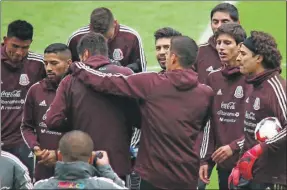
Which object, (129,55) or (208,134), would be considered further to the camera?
(129,55)

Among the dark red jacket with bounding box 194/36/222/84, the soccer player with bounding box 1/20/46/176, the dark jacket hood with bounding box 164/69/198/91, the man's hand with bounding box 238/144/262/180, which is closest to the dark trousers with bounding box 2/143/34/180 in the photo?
the soccer player with bounding box 1/20/46/176

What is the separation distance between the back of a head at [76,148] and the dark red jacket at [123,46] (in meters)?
3.45

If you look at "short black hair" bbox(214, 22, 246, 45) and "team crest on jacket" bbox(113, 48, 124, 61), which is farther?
"team crest on jacket" bbox(113, 48, 124, 61)

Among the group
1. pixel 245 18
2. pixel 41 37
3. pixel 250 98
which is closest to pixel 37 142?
pixel 250 98

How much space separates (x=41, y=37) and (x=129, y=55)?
6.57 metres

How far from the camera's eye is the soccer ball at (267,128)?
8.76m

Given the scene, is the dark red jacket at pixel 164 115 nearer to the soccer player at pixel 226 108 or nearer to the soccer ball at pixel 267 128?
the soccer ball at pixel 267 128

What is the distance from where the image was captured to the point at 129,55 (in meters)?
11.3

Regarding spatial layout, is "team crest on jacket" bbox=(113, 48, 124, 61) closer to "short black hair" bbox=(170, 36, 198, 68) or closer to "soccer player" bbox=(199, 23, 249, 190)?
"soccer player" bbox=(199, 23, 249, 190)

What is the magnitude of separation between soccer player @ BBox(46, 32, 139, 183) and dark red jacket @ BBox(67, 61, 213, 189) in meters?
0.14

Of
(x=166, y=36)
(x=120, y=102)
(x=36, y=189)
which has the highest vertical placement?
(x=166, y=36)

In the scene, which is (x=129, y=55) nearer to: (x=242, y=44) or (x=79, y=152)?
(x=242, y=44)

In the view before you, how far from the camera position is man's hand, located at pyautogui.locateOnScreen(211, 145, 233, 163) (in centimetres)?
973

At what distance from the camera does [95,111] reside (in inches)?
349
